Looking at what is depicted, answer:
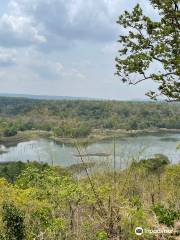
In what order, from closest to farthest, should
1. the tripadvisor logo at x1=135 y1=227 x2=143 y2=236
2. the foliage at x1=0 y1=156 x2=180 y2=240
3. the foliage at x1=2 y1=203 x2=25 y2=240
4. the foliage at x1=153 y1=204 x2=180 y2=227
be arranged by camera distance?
the tripadvisor logo at x1=135 y1=227 x2=143 y2=236 → the foliage at x1=0 y1=156 x2=180 y2=240 → the foliage at x1=153 y1=204 x2=180 y2=227 → the foliage at x1=2 y1=203 x2=25 y2=240

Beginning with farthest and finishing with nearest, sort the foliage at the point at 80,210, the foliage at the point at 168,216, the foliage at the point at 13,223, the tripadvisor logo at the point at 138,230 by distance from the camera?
the foliage at the point at 13,223
the foliage at the point at 168,216
the foliage at the point at 80,210
the tripadvisor logo at the point at 138,230

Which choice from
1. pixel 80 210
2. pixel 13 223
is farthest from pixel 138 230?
pixel 80 210

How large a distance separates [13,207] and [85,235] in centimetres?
183

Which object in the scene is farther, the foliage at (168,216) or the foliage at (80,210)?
the foliage at (168,216)

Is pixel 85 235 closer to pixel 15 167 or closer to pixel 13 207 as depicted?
pixel 13 207

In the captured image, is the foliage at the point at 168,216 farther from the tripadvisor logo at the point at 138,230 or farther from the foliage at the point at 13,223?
the foliage at the point at 13,223

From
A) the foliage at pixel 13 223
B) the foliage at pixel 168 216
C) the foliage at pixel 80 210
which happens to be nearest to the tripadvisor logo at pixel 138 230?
the foliage at pixel 80 210

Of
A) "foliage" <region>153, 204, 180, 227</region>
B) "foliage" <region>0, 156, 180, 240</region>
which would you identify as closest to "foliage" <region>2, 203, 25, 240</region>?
"foliage" <region>0, 156, 180, 240</region>

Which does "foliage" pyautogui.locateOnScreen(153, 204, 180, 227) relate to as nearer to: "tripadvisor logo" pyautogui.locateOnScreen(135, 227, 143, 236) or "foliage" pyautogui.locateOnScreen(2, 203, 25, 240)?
"tripadvisor logo" pyautogui.locateOnScreen(135, 227, 143, 236)

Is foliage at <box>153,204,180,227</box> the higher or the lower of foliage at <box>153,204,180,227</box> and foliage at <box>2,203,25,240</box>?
the higher

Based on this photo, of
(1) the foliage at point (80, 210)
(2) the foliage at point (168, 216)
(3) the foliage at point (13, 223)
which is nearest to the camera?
(1) the foliage at point (80, 210)

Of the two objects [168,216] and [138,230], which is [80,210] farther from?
[138,230]

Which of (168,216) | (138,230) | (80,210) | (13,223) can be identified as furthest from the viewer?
(80,210)

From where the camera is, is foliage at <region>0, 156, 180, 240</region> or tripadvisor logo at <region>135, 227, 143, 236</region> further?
foliage at <region>0, 156, 180, 240</region>
